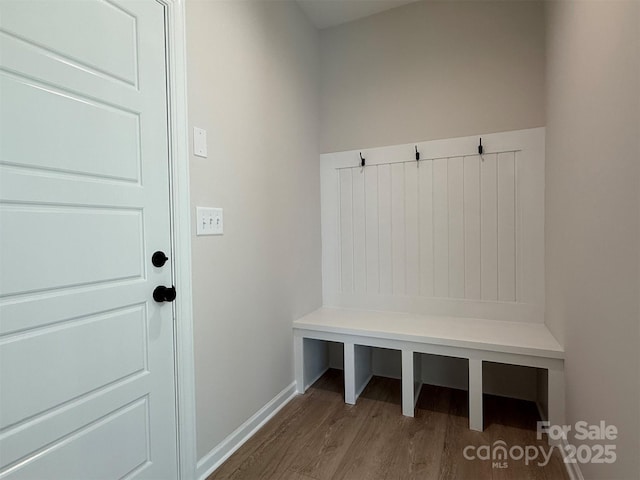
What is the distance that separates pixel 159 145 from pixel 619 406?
1.80 m

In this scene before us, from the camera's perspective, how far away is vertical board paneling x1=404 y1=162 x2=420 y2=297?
2.34 meters

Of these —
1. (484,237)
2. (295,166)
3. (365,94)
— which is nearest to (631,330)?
(484,237)

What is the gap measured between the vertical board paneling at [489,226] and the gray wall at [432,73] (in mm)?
272

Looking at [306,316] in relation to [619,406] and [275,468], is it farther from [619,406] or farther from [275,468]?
[619,406]

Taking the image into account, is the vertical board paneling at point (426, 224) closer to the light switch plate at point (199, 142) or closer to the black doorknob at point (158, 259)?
the light switch plate at point (199, 142)

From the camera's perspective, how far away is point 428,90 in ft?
7.53

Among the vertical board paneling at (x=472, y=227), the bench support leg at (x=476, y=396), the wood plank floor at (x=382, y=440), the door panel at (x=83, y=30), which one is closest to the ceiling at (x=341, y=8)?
the vertical board paneling at (x=472, y=227)

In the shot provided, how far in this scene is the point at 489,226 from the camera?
7.11ft

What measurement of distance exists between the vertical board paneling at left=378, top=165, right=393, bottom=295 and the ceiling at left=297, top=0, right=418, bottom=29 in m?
1.11

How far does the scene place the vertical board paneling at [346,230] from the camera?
2.54m

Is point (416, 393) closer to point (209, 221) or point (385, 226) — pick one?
point (385, 226)

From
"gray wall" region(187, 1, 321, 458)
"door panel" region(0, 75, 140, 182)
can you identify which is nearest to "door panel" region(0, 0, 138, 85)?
"door panel" region(0, 75, 140, 182)

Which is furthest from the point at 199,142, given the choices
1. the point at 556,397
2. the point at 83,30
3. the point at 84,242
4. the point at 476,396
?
the point at 556,397

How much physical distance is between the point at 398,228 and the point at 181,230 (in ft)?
5.01
